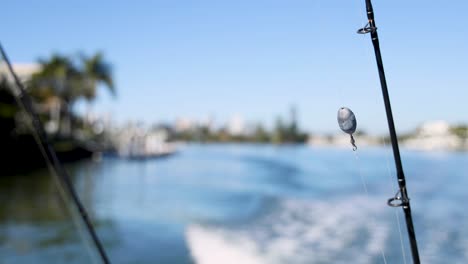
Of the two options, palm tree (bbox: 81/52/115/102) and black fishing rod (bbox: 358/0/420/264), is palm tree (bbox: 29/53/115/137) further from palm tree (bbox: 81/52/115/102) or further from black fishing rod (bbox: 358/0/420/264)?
black fishing rod (bbox: 358/0/420/264)

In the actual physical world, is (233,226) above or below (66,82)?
below

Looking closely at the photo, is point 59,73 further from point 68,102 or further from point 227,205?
point 227,205

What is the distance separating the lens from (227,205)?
13.4m

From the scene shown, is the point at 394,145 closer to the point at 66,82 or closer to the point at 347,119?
the point at 347,119

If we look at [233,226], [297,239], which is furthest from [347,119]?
[233,226]

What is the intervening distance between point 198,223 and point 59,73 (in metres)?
38.1

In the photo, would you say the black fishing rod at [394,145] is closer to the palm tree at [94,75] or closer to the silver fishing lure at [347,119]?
the silver fishing lure at [347,119]

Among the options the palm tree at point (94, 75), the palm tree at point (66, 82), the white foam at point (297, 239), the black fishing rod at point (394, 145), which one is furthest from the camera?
the palm tree at point (94, 75)

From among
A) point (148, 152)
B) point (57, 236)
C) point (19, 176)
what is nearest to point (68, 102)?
point (148, 152)

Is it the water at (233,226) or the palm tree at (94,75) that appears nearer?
the water at (233,226)

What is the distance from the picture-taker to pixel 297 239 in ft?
26.7

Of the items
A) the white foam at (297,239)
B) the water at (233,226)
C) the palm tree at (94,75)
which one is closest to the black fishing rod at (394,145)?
the water at (233,226)

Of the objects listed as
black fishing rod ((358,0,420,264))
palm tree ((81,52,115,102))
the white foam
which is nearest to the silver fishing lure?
black fishing rod ((358,0,420,264))

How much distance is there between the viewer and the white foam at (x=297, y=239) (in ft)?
23.1
